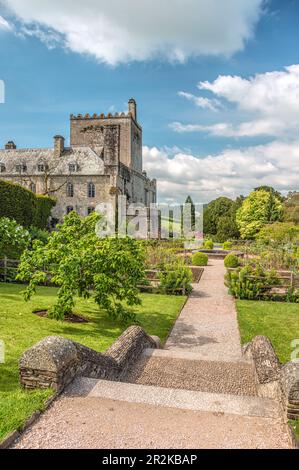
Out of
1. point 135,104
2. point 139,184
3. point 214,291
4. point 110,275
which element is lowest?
point 214,291

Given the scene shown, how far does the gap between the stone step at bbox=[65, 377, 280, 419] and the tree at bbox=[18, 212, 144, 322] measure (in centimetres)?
483

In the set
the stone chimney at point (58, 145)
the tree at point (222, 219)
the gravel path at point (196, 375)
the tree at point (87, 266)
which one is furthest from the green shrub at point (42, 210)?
the tree at point (222, 219)

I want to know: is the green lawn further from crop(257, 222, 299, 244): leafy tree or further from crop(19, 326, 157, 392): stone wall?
crop(257, 222, 299, 244): leafy tree

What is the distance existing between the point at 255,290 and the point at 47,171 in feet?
103

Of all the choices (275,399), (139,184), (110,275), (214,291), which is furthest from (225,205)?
(275,399)

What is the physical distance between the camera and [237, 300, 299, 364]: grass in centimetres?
942

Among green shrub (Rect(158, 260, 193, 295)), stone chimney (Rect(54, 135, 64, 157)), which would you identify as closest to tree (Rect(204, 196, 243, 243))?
stone chimney (Rect(54, 135, 64, 157))

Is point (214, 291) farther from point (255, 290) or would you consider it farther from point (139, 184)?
point (139, 184)

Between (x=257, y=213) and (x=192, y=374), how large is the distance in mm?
53037

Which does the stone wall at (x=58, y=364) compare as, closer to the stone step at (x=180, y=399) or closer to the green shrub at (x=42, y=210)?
the stone step at (x=180, y=399)

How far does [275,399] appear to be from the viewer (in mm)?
4539

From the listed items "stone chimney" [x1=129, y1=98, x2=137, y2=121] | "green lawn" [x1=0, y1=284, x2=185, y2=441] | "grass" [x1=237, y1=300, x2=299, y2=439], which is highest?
"stone chimney" [x1=129, y1=98, x2=137, y2=121]

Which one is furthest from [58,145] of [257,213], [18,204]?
[257,213]

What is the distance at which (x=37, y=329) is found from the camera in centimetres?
937
